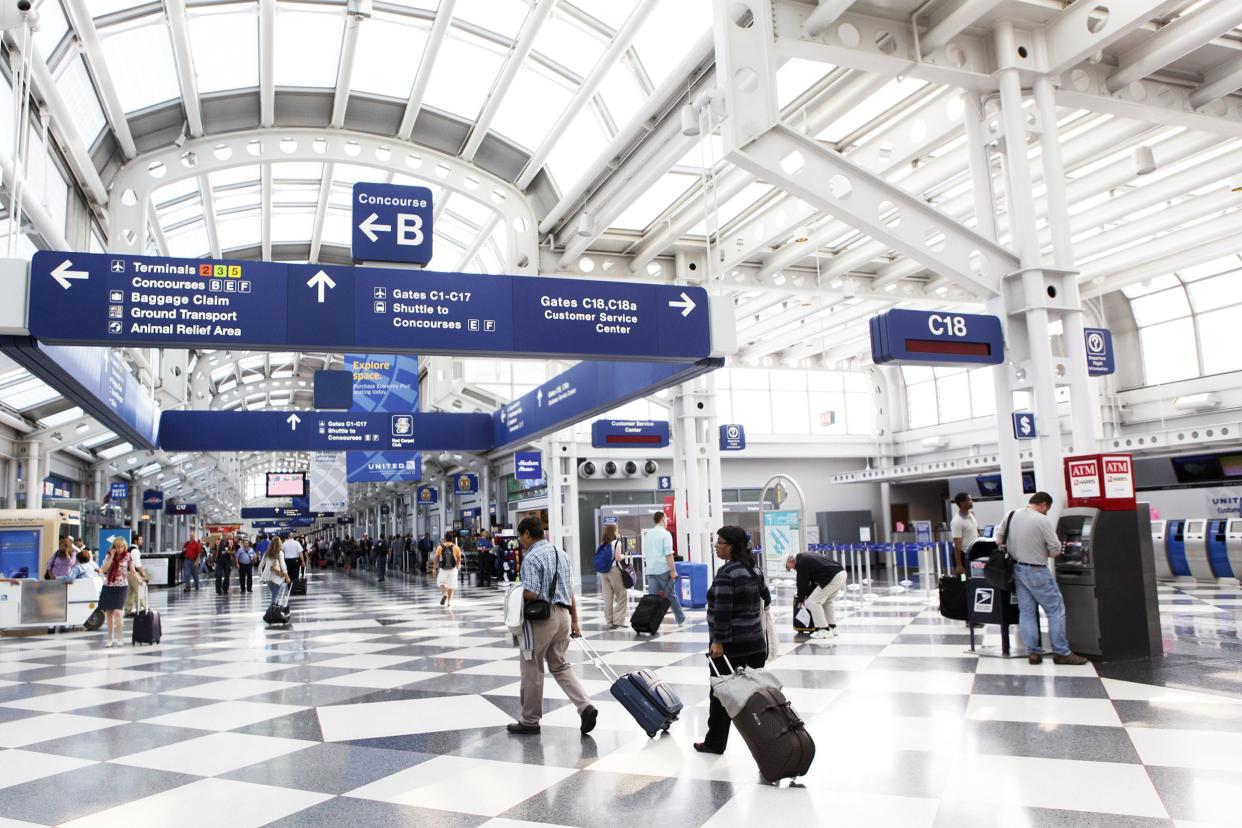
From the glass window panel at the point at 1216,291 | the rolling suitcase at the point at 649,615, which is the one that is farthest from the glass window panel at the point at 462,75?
the glass window panel at the point at 1216,291

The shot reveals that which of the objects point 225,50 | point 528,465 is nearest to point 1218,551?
point 528,465

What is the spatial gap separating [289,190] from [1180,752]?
16.2 meters

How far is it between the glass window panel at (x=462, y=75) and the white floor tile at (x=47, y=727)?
28.0 ft

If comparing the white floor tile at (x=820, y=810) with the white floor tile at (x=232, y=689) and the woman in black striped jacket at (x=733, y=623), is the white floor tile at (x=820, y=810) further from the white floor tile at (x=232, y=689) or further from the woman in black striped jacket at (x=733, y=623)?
the white floor tile at (x=232, y=689)

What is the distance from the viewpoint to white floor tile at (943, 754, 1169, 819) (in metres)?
3.89

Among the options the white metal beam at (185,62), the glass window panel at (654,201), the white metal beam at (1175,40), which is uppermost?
the white metal beam at (185,62)

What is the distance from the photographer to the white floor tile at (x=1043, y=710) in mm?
5484

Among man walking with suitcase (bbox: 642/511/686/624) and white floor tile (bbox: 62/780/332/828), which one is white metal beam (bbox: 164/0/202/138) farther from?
white floor tile (bbox: 62/780/332/828)

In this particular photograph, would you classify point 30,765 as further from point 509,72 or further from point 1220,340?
point 1220,340

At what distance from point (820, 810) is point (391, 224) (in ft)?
22.0

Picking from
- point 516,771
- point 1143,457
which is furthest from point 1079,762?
point 1143,457

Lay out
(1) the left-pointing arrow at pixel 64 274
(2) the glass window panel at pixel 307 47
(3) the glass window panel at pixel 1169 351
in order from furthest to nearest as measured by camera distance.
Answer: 1. (3) the glass window panel at pixel 1169 351
2. (2) the glass window panel at pixel 307 47
3. (1) the left-pointing arrow at pixel 64 274

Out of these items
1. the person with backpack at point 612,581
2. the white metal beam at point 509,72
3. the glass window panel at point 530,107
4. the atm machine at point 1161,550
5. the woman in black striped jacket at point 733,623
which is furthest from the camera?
the atm machine at point 1161,550

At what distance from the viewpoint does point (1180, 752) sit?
4660mm
